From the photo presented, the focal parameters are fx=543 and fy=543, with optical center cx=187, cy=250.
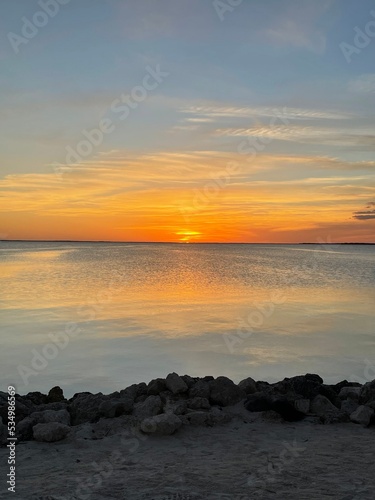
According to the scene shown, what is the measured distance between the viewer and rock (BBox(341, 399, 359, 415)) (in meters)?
8.86

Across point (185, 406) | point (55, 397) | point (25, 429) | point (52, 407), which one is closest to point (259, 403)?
point (185, 406)

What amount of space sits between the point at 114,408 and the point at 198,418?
132cm

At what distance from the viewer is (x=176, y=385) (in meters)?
9.37

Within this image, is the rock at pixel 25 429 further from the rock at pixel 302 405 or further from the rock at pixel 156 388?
the rock at pixel 302 405

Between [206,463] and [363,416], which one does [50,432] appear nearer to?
[206,463]

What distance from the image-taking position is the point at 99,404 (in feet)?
28.5

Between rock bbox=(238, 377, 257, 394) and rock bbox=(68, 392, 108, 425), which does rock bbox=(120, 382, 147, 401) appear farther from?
rock bbox=(238, 377, 257, 394)

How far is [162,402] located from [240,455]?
7.40ft

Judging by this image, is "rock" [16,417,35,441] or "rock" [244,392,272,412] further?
"rock" [244,392,272,412]

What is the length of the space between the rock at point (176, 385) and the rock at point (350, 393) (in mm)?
2804

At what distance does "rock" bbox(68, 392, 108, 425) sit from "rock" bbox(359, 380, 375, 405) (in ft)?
14.2

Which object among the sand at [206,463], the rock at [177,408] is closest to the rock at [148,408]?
the rock at [177,408]

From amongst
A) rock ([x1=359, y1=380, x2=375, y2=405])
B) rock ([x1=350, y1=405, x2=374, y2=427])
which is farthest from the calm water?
→ rock ([x1=350, y1=405, x2=374, y2=427])

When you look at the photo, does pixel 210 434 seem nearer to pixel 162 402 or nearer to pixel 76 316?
pixel 162 402
